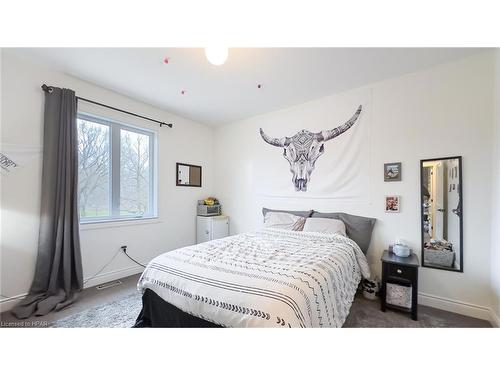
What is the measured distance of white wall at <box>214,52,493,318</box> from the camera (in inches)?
74.4

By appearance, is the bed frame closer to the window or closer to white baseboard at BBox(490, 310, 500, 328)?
the window

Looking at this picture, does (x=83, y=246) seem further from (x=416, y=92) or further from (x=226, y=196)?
(x=416, y=92)

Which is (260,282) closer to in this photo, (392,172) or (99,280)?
(392,172)

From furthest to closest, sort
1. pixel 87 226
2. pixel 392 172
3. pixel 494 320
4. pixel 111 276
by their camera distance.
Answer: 1. pixel 111 276
2. pixel 87 226
3. pixel 392 172
4. pixel 494 320

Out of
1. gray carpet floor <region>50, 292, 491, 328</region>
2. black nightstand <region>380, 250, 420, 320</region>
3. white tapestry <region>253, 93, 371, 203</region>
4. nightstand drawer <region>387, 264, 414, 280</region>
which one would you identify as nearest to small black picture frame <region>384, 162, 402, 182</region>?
white tapestry <region>253, 93, 371, 203</region>

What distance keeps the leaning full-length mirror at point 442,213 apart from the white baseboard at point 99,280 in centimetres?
357

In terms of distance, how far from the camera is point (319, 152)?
284cm

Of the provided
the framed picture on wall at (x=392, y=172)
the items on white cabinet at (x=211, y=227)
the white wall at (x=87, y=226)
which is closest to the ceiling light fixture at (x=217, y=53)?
the white wall at (x=87, y=226)

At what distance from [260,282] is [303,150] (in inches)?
86.7

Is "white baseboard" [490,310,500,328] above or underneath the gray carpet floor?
above

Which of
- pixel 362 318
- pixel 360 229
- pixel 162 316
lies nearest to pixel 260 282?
pixel 162 316

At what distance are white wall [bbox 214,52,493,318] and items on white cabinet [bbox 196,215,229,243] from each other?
1.61 metres

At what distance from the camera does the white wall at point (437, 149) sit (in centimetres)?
189

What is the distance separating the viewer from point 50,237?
6.94 ft
